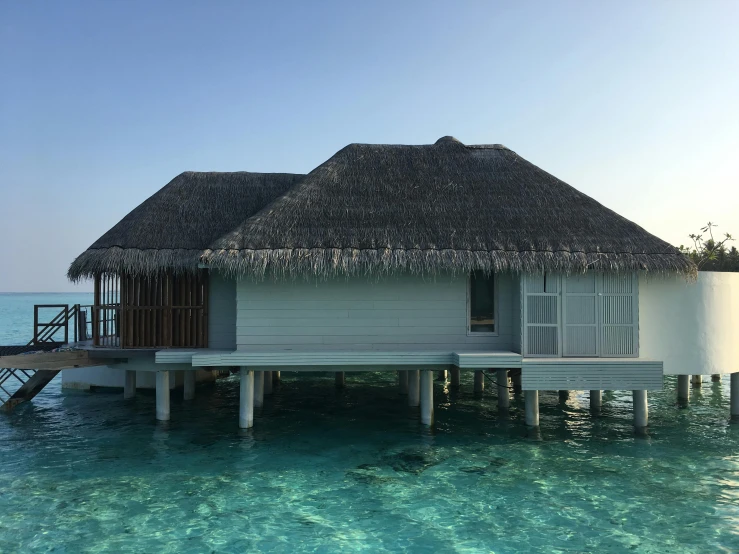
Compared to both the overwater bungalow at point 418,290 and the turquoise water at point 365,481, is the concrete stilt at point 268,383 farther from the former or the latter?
the overwater bungalow at point 418,290

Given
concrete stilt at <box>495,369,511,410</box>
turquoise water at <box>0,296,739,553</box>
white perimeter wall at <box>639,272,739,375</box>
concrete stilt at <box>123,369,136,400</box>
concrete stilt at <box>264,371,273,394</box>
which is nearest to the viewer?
turquoise water at <box>0,296,739,553</box>

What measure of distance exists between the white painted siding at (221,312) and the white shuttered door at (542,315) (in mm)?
5682

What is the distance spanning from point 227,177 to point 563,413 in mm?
9389

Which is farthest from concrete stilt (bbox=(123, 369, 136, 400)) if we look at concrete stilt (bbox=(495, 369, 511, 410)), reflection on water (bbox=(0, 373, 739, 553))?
concrete stilt (bbox=(495, 369, 511, 410))

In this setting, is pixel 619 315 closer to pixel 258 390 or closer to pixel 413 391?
pixel 413 391

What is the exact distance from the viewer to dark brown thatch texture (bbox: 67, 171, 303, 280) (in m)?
11.0

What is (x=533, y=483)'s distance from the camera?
8.54 m

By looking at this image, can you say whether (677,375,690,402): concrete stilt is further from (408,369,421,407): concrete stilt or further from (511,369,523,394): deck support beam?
(408,369,421,407): concrete stilt

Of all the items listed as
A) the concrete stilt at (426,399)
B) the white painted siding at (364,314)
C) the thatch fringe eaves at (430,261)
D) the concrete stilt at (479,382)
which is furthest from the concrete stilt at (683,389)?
the concrete stilt at (426,399)

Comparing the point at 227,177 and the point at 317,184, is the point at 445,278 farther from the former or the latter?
the point at 227,177

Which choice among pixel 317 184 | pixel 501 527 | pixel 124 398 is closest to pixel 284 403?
pixel 124 398

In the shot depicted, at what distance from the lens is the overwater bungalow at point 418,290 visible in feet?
33.1

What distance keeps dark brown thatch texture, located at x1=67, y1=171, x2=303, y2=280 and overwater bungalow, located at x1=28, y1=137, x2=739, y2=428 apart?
0.15 feet

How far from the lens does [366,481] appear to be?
8617 mm
